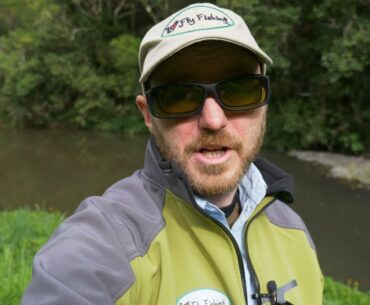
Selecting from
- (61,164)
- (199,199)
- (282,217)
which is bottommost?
(61,164)

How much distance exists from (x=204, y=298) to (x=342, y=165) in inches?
422

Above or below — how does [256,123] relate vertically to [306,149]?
above

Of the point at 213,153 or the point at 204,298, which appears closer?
the point at 204,298

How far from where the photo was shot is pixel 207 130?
1.40 meters

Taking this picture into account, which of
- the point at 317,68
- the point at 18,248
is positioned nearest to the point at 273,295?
the point at 18,248

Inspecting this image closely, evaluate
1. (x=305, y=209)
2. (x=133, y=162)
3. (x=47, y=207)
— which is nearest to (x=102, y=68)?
(x=133, y=162)

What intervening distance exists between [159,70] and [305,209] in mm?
7711

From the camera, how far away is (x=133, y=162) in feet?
43.5

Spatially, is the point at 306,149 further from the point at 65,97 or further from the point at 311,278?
the point at 311,278

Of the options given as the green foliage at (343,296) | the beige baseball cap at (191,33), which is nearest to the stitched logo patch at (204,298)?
the beige baseball cap at (191,33)

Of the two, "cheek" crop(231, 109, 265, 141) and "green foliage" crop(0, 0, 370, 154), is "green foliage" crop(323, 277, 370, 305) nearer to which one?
"cheek" crop(231, 109, 265, 141)

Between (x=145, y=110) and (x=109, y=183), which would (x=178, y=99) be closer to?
(x=145, y=110)

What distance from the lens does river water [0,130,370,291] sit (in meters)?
6.95

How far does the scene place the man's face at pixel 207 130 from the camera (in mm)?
1399
